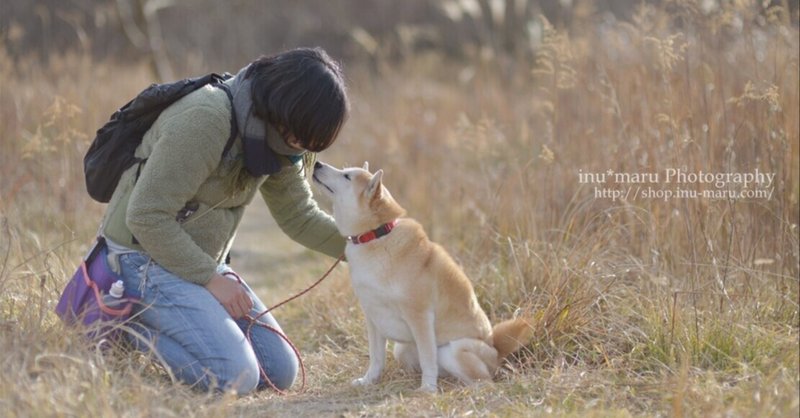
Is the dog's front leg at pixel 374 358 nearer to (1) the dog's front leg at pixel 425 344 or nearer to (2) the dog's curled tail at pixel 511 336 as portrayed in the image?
(1) the dog's front leg at pixel 425 344

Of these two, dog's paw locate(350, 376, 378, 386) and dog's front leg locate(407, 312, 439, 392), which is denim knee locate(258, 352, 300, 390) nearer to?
dog's paw locate(350, 376, 378, 386)

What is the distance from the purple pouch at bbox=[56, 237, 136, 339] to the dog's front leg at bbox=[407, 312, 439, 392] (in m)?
1.04

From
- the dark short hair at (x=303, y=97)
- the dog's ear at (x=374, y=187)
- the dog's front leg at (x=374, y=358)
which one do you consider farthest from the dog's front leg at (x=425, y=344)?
the dark short hair at (x=303, y=97)

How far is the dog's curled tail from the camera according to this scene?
3934mm

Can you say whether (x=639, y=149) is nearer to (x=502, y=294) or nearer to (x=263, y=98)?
(x=502, y=294)

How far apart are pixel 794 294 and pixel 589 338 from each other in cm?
99

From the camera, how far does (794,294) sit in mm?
4309

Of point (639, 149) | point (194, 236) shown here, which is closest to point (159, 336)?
point (194, 236)

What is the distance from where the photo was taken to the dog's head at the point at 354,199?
12.5ft

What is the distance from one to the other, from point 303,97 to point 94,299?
1.09m

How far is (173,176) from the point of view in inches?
138

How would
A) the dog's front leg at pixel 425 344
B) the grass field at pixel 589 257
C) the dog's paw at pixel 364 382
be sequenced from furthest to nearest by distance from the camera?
the dog's paw at pixel 364 382 < the dog's front leg at pixel 425 344 < the grass field at pixel 589 257

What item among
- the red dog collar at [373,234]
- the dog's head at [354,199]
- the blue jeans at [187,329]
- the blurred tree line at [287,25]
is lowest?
the blue jeans at [187,329]

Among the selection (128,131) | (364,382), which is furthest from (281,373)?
(128,131)
